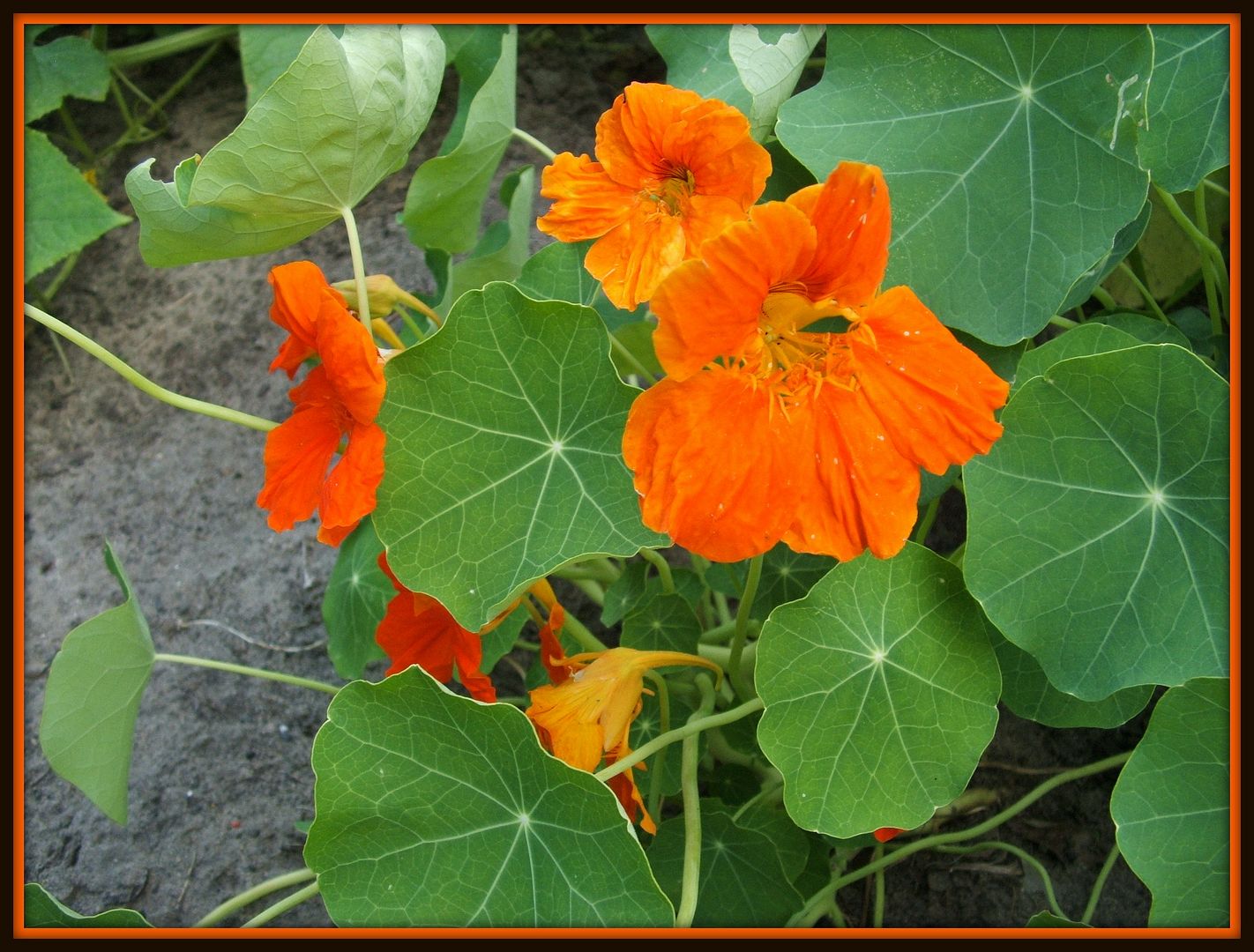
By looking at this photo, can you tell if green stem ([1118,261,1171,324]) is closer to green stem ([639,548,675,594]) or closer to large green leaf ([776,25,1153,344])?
large green leaf ([776,25,1153,344])

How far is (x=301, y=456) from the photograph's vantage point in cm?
107

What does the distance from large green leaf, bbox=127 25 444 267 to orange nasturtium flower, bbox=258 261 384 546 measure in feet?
0.26

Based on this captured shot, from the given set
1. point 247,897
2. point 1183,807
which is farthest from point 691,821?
point 247,897

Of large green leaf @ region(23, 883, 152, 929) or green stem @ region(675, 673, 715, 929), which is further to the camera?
large green leaf @ region(23, 883, 152, 929)

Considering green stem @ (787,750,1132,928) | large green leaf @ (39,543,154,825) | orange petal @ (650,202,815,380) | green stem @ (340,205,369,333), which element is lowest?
green stem @ (787,750,1132,928)

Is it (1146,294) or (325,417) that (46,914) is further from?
(1146,294)

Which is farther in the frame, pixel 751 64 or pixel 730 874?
pixel 730 874

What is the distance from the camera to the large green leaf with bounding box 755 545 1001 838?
0.98m

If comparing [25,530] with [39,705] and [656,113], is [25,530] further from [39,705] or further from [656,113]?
[656,113]

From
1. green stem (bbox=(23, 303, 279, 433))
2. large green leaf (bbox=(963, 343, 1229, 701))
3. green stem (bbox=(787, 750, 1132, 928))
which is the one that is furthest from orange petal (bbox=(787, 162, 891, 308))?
green stem (bbox=(787, 750, 1132, 928))

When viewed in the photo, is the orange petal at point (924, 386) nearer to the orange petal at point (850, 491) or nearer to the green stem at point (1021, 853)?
the orange petal at point (850, 491)

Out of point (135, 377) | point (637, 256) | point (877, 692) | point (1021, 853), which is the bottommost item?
point (1021, 853)

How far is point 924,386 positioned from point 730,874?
2.16ft

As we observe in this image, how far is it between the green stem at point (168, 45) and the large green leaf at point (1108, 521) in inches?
68.1
